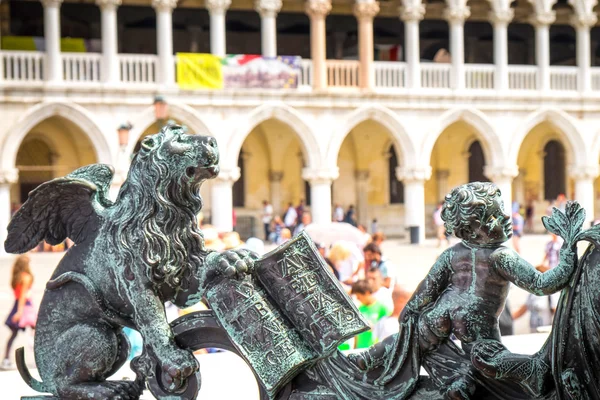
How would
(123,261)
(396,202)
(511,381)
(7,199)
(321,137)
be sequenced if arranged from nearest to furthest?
(511,381), (123,261), (7,199), (321,137), (396,202)

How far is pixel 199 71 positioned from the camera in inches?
910

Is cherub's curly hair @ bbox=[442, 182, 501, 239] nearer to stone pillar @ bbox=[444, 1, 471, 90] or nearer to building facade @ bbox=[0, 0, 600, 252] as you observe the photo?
building facade @ bbox=[0, 0, 600, 252]

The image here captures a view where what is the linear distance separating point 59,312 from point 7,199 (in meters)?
20.1

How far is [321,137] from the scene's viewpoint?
24.4 metres

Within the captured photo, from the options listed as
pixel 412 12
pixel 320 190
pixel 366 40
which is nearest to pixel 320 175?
pixel 320 190

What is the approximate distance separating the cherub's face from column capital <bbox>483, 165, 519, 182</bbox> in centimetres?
2348

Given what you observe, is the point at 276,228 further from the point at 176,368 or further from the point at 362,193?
the point at 176,368

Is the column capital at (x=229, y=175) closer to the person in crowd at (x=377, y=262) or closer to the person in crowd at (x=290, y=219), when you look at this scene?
the person in crowd at (x=290, y=219)

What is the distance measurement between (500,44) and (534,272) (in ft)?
79.2

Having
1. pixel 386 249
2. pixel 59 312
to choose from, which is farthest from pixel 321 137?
pixel 59 312

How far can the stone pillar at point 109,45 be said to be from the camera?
22750 mm

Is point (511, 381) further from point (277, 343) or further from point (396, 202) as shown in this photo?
point (396, 202)

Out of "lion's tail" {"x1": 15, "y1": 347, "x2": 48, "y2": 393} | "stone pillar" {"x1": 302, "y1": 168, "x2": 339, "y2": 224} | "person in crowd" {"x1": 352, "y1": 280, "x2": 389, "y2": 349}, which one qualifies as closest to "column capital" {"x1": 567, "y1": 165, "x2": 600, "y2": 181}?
"stone pillar" {"x1": 302, "y1": 168, "x2": 339, "y2": 224}

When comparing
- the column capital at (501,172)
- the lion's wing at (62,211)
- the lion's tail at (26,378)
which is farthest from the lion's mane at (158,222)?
the column capital at (501,172)
